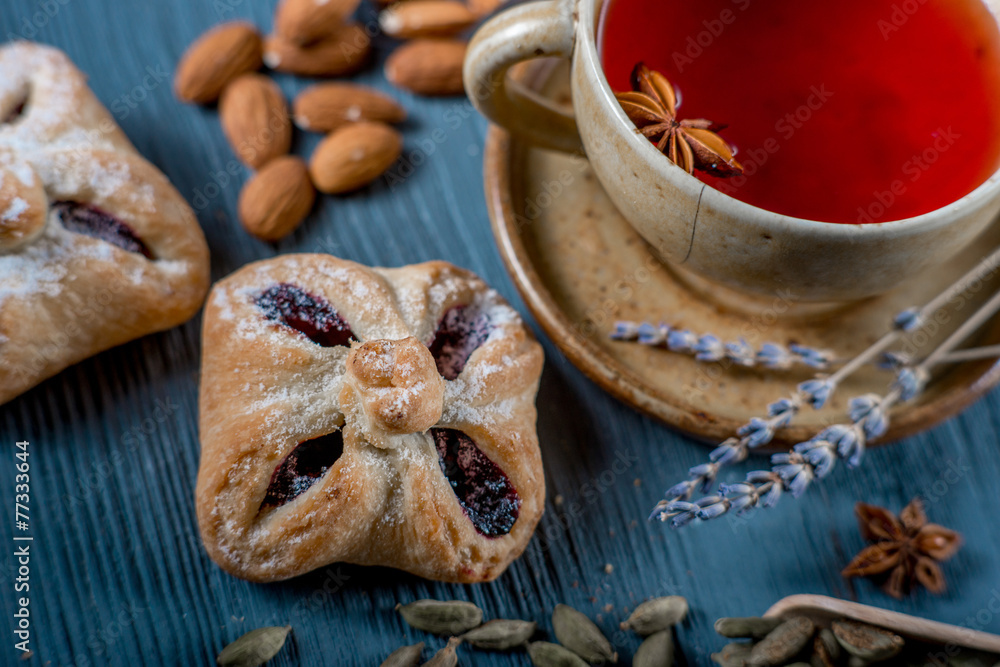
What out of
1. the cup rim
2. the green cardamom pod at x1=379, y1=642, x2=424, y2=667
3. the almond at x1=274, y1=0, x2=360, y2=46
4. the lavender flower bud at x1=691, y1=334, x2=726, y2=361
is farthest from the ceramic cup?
the green cardamom pod at x1=379, y1=642, x2=424, y2=667

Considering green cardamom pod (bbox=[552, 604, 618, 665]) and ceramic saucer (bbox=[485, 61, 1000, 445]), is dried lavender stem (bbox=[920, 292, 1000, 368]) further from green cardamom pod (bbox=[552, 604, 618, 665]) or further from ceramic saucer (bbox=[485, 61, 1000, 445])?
green cardamom pod (bbox=[552, 604, 618, 665])

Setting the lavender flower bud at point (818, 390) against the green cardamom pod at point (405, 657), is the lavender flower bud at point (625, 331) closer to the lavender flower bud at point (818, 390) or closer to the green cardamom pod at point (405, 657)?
the lavender flower bud at point (818, 390)

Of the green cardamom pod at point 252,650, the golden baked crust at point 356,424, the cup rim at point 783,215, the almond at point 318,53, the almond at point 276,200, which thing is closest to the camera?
the cup rim at point 783,215

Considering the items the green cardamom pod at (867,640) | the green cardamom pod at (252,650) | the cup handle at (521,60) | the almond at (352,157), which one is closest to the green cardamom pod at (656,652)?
the green cardamom pod at (867,640)

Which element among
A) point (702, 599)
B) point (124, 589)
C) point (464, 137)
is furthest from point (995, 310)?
point (124, 589)

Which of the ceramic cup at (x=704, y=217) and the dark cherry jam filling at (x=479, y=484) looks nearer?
the ceramic cup at (x=704, y=217)

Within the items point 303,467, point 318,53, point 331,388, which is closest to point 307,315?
point 331,388

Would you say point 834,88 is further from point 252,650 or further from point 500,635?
point 252,650
